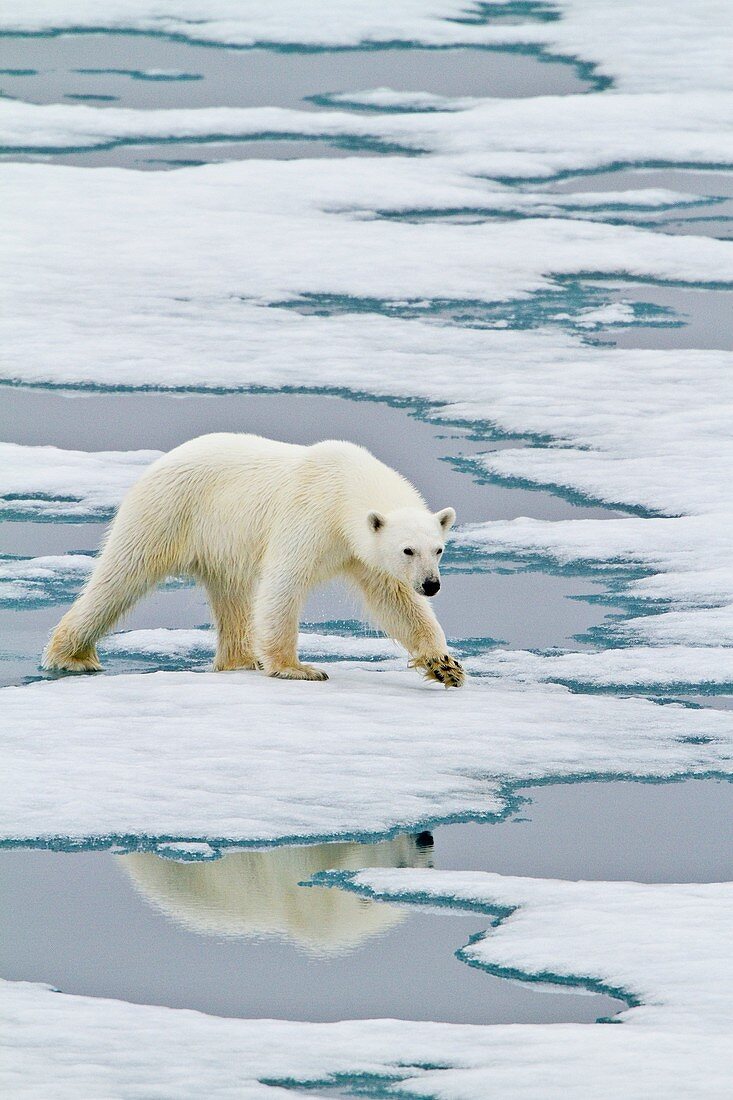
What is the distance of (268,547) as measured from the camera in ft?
19.9

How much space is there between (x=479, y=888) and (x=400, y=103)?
14.2 m

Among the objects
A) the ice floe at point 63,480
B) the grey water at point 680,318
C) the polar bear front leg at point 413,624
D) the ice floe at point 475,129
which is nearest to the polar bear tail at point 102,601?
the polar bear front leg at point 413,624

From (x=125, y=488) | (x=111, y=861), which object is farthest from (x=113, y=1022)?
(x=125, y=488)

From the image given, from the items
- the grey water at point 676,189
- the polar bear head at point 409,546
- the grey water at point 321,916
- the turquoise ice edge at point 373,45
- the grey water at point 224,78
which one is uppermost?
the turquoise ice edge at point 373,45

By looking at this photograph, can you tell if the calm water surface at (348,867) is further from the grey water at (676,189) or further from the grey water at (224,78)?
the grey water at (224,78)

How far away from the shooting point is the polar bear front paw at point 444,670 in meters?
5.91

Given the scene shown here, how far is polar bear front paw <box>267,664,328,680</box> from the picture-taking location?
5918 mm

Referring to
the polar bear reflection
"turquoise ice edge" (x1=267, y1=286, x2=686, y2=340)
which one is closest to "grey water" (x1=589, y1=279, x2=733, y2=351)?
"turquoise ice edge" (x1=267, y1=286, x2=686, y2=340)

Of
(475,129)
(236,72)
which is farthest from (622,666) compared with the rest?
(236,72)

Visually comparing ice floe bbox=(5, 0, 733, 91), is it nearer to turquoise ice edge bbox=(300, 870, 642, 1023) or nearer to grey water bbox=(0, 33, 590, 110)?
grey water bbox=(0, 33, 590, 110)

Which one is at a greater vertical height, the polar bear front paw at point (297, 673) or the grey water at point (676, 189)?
the grey water at point (676, 189)

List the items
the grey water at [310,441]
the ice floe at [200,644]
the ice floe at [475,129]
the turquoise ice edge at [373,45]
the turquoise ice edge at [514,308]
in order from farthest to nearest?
1. the turquoise ice edge at [373,45]
2. the ice floe at [475,129]
3. the turquoise ice edge at [514,308]
4. the grey water at [310,441]
5. the ice floe at [200,644]

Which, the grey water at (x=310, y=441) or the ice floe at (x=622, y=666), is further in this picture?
→ the grey water at (x=310, y=441)

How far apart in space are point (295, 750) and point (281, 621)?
0.85 meters
